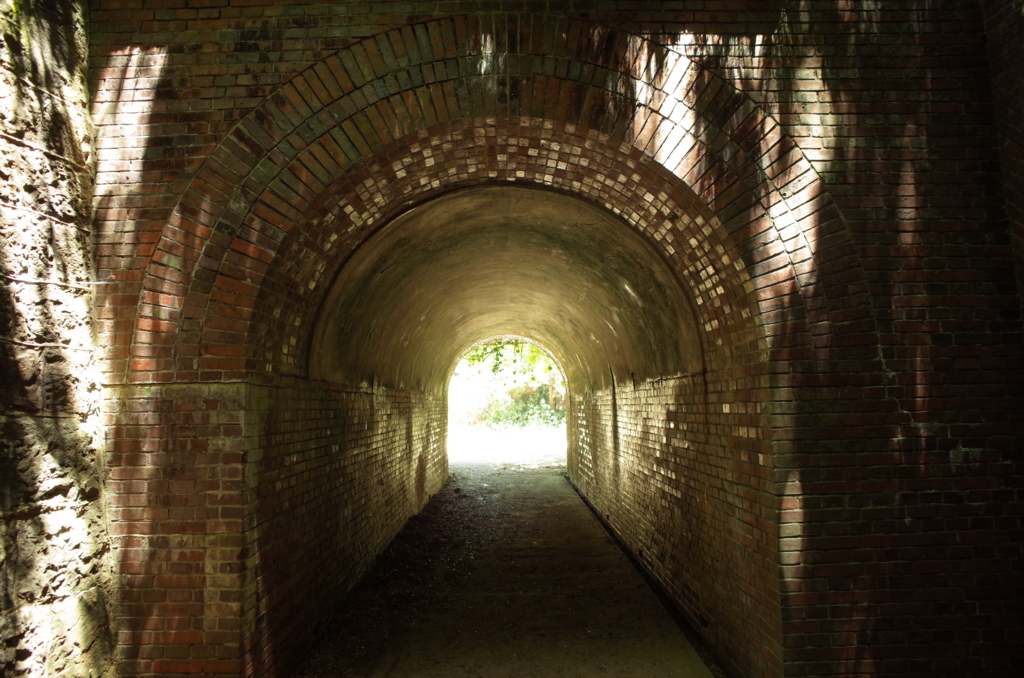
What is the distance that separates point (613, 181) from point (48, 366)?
398 cm

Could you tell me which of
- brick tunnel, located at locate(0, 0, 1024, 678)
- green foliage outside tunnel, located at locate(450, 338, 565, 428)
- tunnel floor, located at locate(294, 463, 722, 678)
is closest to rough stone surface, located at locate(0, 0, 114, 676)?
brick tunnel, located at locate(0, 0, 1024, 678)

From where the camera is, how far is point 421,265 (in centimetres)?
723

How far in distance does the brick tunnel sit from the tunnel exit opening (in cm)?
1861

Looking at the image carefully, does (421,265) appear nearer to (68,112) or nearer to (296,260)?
(296,260)

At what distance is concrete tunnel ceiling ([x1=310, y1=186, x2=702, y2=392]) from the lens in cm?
567

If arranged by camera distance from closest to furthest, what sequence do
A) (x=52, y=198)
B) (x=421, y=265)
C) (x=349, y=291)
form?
(x=52, y=198), (x=349, y=291), (x=421, y=265)

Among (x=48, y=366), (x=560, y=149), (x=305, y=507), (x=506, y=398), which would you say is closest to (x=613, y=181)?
(x=560, y=149)

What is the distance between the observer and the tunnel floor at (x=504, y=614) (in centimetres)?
492

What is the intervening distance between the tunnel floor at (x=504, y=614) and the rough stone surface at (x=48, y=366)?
6.05 feet

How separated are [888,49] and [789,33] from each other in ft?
2.17

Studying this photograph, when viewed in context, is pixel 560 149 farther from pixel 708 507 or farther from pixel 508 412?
pixel 508 412

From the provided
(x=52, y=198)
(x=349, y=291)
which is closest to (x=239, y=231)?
(x=52, y=198)

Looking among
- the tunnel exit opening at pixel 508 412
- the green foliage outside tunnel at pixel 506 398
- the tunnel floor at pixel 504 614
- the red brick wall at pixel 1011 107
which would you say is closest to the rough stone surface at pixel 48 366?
the tunnel floor at pixel 504 614

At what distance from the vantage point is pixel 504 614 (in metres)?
6.09
